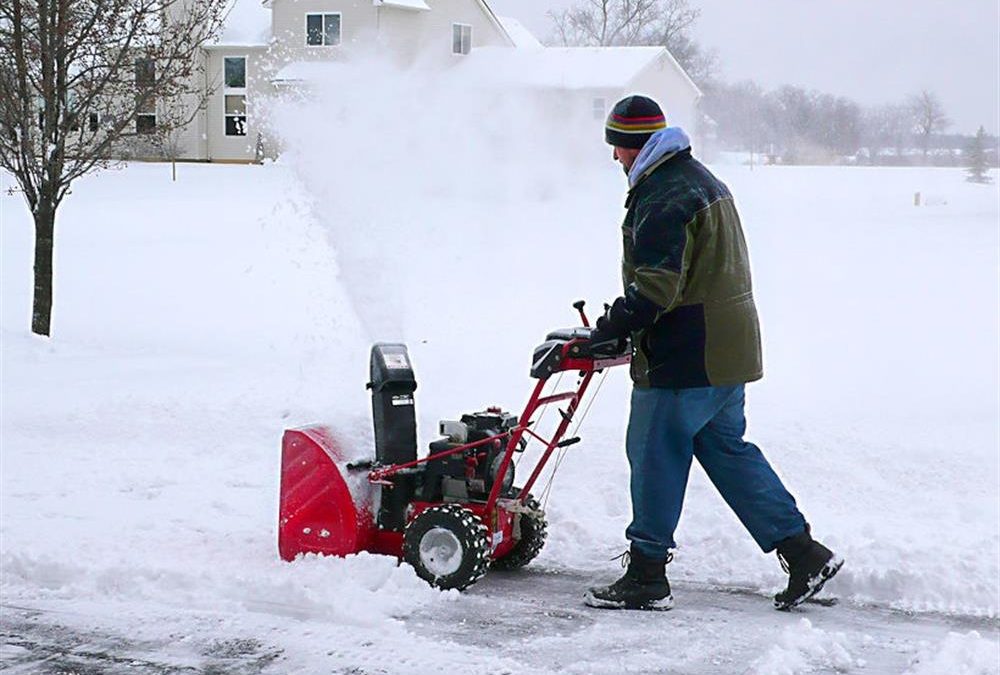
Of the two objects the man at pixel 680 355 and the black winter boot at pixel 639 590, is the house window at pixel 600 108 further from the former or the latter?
the black winter boot at pixel 639 590

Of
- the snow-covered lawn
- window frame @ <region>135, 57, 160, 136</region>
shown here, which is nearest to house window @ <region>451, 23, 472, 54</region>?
the snow-covered lawn

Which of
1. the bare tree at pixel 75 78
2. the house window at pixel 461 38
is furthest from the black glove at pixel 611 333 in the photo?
the house window at pixel 461 38

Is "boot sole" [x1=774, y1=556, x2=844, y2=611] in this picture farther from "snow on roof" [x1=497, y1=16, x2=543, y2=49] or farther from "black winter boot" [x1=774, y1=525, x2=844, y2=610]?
"snow on roof" [x1=497, y1=16, x2=543, y2=49]

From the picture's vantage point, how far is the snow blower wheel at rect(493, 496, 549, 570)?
519 cm

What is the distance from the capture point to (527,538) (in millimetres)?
5207

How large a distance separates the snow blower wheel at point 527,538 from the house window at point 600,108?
2276 cm

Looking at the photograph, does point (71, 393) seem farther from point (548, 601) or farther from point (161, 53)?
point (548, 601)

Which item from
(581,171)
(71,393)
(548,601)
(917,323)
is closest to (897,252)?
(581,171)

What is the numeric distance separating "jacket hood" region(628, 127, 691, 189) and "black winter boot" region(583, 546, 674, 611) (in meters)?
1.37

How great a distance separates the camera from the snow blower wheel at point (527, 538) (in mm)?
5191

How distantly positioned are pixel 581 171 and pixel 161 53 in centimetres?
1194

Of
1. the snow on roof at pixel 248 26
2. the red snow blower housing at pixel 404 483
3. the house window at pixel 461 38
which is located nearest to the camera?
the red snow blower housing at pixel 404 483

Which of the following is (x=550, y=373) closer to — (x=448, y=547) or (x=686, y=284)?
(x=686, y=284)

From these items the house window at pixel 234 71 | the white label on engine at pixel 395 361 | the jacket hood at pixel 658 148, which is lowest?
the white label on engine at pixel 395 361
